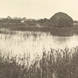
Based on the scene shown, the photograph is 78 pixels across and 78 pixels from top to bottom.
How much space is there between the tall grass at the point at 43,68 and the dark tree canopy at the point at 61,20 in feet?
103

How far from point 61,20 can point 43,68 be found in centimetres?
3344

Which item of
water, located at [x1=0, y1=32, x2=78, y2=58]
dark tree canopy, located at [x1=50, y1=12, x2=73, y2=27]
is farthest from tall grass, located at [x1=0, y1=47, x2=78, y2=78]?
dark tree canopy, located at [x1=50, y1=12, x2=73, y2=27]

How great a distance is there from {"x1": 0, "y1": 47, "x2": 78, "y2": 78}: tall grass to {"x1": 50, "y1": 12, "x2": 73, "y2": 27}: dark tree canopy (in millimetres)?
31351

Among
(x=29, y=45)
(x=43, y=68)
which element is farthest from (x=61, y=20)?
(x=43, y=68)

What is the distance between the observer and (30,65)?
6570 mm

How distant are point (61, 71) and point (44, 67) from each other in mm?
467

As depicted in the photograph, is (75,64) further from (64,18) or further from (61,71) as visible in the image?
(64,18)

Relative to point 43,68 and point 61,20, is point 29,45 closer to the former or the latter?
point 43,68

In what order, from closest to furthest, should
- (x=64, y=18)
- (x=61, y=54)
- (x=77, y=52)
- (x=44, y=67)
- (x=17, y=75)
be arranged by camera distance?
(x=17, y=75), (x=44, y=67), (x=61, y=54), (x=77, y=52), (x=64, y=18)

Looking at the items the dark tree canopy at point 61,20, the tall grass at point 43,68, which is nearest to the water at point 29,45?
the tall grass at point 43,68

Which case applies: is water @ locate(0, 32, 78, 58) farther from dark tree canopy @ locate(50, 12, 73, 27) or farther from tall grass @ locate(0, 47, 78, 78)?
dark tree canopy @ locate(50, 12, 73, 27)

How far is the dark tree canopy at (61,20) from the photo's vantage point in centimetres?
3846

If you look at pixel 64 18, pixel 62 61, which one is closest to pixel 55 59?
pixel 62 61

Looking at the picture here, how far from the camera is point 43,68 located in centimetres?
637
